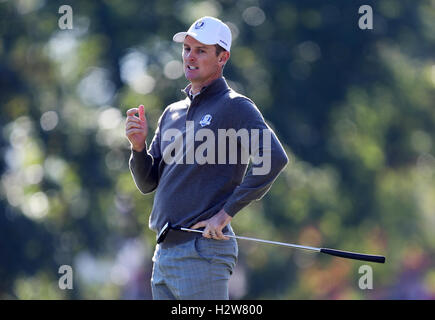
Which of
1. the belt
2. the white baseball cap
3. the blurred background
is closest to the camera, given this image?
the belt

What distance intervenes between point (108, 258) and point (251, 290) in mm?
2846

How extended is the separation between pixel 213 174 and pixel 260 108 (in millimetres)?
12754

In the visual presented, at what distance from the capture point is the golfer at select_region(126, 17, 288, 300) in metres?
4.77

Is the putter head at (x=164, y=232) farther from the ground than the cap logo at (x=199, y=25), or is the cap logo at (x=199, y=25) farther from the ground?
the cap logo at (x=199, y=25)

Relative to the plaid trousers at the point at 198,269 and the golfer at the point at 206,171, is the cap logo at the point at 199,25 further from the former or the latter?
the plaid trousers at the point at 198,269

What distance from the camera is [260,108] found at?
692 inches

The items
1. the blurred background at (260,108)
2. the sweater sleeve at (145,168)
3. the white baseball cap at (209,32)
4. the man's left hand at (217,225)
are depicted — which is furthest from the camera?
the blurred background at (260,108)

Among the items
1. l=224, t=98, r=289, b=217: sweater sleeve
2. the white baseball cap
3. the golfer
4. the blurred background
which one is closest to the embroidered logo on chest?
the golfer

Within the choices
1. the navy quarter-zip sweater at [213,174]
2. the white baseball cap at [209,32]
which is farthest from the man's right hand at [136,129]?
the white baseball cap at [209,32]

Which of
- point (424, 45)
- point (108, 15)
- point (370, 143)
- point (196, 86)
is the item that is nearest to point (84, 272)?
point (108, 15)

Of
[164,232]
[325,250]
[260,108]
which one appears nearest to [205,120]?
[164,232]

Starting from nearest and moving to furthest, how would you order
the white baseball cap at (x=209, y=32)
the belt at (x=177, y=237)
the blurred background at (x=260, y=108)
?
the belt at (x=177, y=237), the white baseball cap at (x=209, y=32), the blurred background at (x=260, y=108)

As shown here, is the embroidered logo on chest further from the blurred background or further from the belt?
the blurred background

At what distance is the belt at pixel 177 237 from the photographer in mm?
4867
